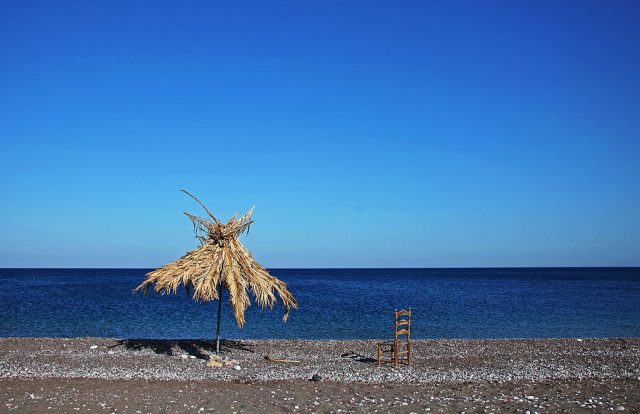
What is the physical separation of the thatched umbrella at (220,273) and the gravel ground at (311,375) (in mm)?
2293

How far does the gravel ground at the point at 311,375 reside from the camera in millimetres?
12023

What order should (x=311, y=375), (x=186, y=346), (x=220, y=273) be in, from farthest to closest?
(x=186, y=346)
(x=220, y=273)
(x=311, y=375)

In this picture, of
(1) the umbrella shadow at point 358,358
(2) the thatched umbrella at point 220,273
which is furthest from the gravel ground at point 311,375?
(2) the thatched umbrella at point 220,273

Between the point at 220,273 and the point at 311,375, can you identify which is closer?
the point at 311,375

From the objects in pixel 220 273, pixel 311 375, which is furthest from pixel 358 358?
pixel 220 273

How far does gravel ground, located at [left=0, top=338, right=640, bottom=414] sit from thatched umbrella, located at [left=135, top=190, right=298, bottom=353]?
7.52 feet

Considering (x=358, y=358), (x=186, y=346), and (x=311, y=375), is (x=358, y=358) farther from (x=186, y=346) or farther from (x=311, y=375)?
(x=186, y=346)

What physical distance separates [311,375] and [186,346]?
714cm

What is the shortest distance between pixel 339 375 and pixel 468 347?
28.5 ft

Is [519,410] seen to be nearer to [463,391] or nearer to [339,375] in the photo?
[463,391]

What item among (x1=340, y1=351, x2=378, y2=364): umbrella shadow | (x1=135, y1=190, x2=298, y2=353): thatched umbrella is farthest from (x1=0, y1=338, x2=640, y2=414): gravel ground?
(x1=135, y1=190, x2=298, y2=353): thatched umbrella

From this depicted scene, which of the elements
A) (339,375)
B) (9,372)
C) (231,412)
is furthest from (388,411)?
(9,372)

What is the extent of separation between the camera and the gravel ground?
39.4 feet

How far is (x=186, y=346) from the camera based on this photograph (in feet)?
68.3
